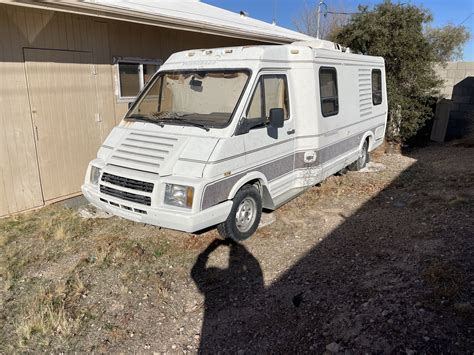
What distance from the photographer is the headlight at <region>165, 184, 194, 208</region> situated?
4094 mm

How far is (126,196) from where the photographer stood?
4406mm

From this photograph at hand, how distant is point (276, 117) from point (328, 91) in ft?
5.38

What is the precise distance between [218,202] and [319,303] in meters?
1.49

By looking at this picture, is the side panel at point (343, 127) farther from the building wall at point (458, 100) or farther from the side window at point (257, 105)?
the building wall at point (458, 100)

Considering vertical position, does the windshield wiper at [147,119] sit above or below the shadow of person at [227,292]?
above

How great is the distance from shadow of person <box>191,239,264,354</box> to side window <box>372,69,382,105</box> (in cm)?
505

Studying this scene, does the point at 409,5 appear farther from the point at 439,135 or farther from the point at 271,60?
the point at 271,60

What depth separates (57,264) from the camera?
15.3 feet

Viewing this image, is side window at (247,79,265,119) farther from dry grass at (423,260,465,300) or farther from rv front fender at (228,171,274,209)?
dry grass at (423,260,465,300)

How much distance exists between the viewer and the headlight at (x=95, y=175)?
4793mm

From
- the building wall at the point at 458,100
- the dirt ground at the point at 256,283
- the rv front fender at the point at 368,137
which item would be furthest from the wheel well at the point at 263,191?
the building wall at the point at 458,100

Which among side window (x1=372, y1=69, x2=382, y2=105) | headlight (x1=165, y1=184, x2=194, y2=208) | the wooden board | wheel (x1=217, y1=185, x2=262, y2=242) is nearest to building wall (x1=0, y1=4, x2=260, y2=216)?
the wooden board

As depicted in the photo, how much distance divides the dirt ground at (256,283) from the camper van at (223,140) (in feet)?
1.93

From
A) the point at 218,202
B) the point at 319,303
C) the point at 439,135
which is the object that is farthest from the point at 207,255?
the point at 439,135
